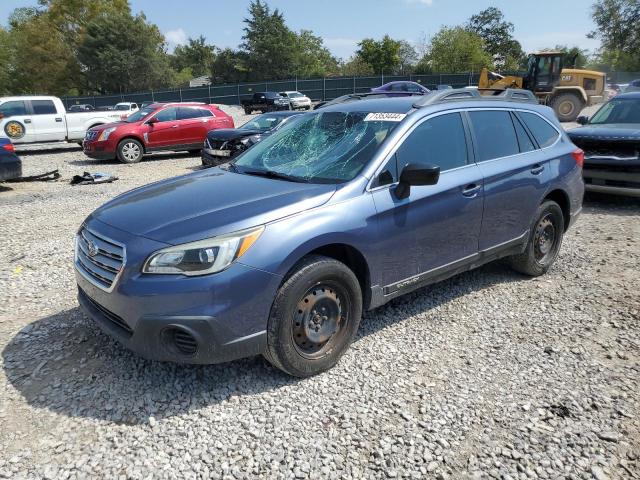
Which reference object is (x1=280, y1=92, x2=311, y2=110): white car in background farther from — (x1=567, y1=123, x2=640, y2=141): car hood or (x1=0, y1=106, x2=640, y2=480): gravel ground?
(x1=0, y1=106, x2=640, y2=480): gravel ground

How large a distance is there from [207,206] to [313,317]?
0.99 m

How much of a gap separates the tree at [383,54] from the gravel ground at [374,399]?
6821 cm

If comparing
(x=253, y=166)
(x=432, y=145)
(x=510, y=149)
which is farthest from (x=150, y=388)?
(x=510, y=149)

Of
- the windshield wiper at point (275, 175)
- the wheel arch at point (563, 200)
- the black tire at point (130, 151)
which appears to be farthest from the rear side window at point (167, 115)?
the wheel arch at point (563, 200)

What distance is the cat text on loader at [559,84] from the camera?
21.4 metres

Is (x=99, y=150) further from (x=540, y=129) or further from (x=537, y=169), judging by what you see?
(x=537, y=169)

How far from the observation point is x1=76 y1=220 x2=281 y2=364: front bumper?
108 inches

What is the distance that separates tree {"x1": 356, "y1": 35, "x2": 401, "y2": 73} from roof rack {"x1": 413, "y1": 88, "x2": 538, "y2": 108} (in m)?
66.4

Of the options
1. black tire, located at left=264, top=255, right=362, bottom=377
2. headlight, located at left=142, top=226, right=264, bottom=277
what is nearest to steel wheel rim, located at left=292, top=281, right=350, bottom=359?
black tire, located at left=264, top=255, right=362, bottom=377

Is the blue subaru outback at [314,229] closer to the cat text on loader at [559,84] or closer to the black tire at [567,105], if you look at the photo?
the cat text on loader at [559,84]

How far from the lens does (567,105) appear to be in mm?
22344

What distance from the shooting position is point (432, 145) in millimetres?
3861

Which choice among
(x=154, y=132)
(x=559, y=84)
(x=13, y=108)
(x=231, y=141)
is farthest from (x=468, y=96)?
(x=559, y=84)

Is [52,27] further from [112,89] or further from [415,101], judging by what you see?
[415,101]
